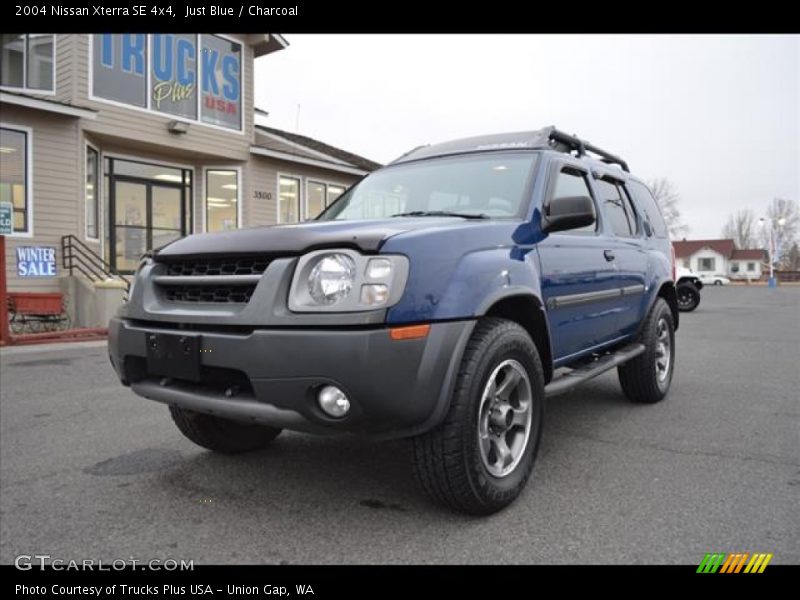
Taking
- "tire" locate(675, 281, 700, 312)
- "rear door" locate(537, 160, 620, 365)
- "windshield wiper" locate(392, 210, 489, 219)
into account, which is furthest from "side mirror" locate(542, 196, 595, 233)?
"tire" locate(675, 281, 700, 312)

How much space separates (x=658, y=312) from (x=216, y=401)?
12.7ft

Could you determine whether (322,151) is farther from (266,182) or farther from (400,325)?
(400,325)

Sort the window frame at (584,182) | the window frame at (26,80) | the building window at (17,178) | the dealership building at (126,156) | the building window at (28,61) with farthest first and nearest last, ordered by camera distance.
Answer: the building window at (28,61) < the window frame at (26,80) < the dealership building at (126,156) < the building window at (17,178) < the window frame at (584,182)

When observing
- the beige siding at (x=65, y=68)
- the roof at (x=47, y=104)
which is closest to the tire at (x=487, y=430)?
the roof at (x=47, y=104)

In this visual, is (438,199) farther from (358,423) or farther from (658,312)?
(658,312)

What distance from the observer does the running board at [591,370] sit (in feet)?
10.5

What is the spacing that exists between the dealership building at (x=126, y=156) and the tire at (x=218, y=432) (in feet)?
28.0

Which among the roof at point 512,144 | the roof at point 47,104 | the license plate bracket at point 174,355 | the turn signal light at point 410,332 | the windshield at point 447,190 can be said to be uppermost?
the roof at point 47,104

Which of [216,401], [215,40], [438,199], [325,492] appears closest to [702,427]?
[438,199]

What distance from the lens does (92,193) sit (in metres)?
12.7

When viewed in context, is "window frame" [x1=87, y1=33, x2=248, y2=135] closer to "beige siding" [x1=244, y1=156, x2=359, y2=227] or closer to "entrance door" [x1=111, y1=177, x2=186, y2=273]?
"beige siding" [x1=244, y1=156, x2=359, y2=227]

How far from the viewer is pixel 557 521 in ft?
8.51

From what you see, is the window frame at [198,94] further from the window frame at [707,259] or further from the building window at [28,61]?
the window frame at [707,259]

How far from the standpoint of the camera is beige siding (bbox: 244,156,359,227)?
50.6ft
